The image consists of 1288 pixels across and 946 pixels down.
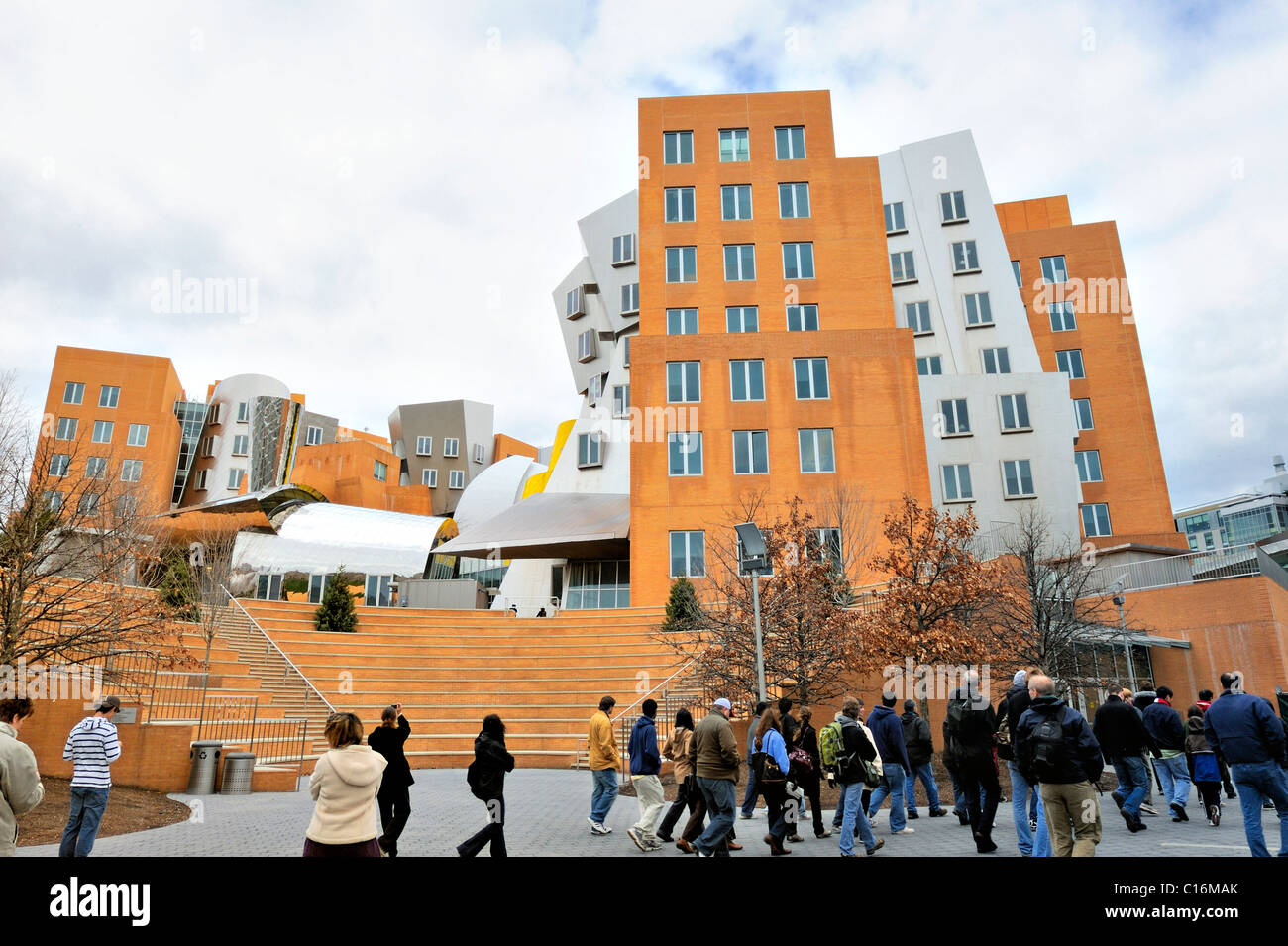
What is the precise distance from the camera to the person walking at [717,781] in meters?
8.02

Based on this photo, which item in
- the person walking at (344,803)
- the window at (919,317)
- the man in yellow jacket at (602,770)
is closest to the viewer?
the person walking at (344,803)

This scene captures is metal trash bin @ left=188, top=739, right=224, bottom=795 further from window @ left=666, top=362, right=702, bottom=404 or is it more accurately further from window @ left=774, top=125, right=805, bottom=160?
window @ left=774, top=125, right=805, bottom=160

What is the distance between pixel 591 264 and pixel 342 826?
47490 mm

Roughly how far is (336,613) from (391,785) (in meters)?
19.2

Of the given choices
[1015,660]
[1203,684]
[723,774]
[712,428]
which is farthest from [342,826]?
[712,428]

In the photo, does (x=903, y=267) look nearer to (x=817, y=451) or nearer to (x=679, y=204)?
(x=679, y=204)

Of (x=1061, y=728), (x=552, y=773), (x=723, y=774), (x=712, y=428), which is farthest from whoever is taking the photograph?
(x=712, y=428)

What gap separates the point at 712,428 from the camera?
31891mm

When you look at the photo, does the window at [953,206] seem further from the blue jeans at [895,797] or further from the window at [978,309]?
the blue jeans at [895,797]

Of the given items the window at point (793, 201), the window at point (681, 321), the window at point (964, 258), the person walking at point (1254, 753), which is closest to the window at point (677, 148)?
the window at point (793, 201)

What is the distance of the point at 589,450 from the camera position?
43438mm

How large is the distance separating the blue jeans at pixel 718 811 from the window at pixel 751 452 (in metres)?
23.6
